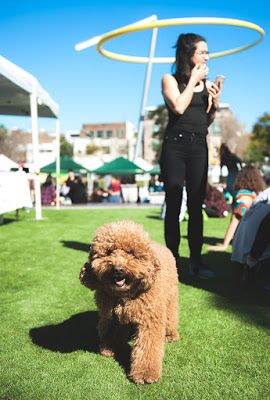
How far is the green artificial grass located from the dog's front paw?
3 cm

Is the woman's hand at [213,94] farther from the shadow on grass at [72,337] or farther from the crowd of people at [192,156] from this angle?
the shadow on grass at [72,337]

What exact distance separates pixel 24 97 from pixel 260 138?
6016cm

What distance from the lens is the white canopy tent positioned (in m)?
7.68

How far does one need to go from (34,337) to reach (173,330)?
93 centimetres

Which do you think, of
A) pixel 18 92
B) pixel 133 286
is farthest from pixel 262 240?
pixel 18 92

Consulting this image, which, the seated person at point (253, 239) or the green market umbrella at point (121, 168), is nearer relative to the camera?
the seated person at point (253, 239)

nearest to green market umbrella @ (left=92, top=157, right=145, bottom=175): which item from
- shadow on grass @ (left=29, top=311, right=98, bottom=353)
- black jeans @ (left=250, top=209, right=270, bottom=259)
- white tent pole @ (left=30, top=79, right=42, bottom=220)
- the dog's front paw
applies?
white tent pole @ (left=30, top=79, right=42, bottom=220)

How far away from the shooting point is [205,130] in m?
3.87

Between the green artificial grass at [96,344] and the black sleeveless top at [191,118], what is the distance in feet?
5.01

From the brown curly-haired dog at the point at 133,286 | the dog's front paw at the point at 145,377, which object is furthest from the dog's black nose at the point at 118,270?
the dog's front paw at the point at 145,377

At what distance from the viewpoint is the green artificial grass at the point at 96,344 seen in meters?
1.94

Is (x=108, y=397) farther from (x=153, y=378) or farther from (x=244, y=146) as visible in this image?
(x=244, y=146)

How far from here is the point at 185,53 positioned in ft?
12.3

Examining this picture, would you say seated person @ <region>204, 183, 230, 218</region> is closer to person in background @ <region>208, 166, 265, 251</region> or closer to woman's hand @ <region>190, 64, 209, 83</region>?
person in background @ <region>208, 166, 265, 251</region>
